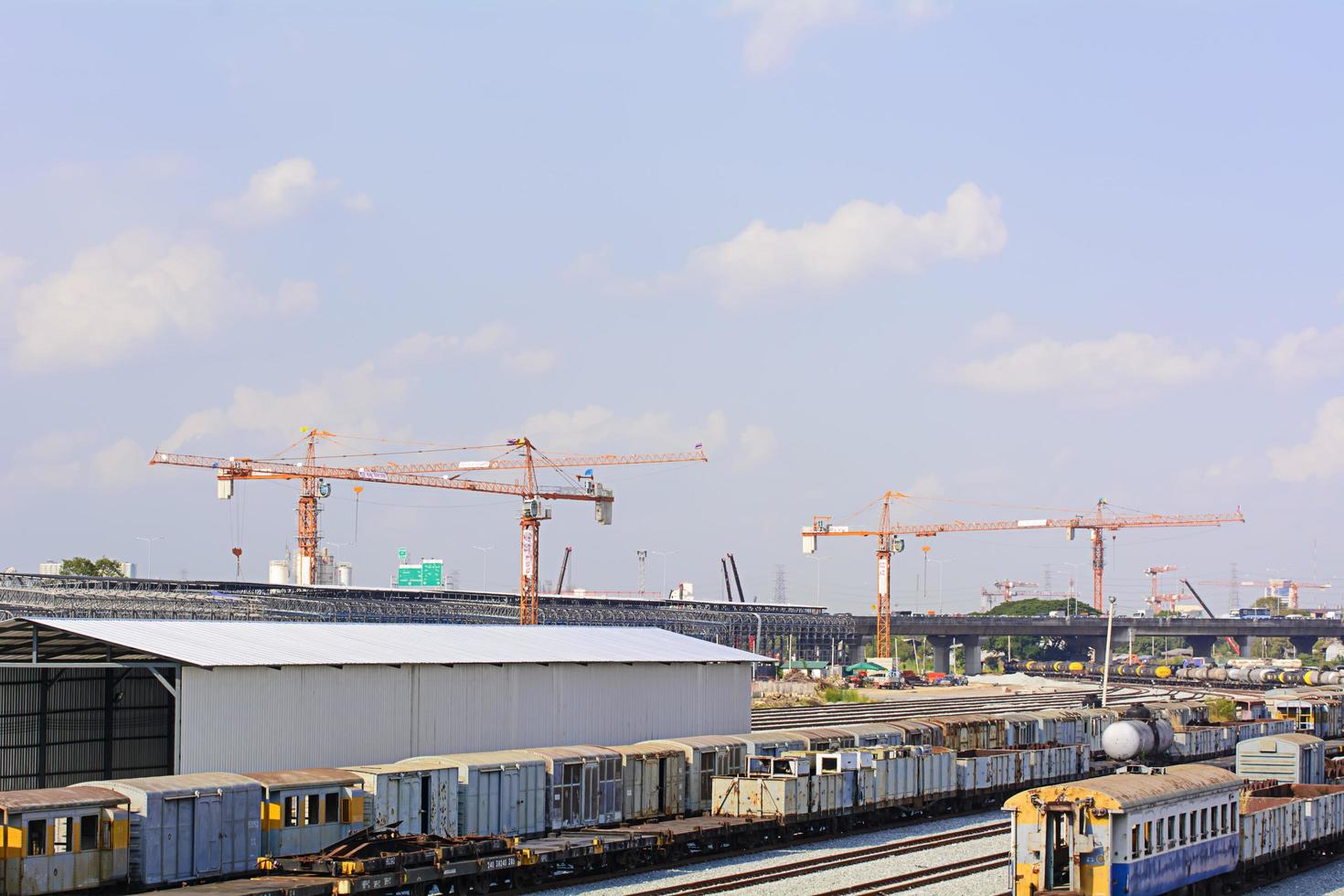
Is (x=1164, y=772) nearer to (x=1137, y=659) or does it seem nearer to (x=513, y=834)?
(x=513, y=834)

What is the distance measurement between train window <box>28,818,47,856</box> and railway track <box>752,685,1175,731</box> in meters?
52.9

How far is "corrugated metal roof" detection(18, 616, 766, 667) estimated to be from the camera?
40.2 m

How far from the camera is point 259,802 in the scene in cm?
3306

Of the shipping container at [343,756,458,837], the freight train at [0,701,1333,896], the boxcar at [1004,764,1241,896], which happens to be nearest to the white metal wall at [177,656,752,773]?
the freight train at [0,701,1333,896]

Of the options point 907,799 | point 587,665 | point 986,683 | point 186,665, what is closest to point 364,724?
point 186,665

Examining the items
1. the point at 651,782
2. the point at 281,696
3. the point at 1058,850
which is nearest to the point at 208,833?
the point at 281,696

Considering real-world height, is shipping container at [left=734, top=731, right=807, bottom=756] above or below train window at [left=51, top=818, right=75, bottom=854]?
below

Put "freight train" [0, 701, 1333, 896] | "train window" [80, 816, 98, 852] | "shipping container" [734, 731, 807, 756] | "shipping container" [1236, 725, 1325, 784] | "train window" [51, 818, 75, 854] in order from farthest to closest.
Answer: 1. "shipping container" [734, 731, 807, 756]
2. "shipping container" [1236, 725, 1325, 784]
3. "freight train" [0, 701, 1333, 896]
4. "train window" [80, 816, 98, 852]
5. "train window" [51, 818, 75, 854]

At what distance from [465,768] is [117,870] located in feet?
31.2

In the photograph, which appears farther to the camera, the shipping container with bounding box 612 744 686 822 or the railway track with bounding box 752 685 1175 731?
the railway track with bounding box 752 685 1175 731

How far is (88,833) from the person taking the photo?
98.3ft

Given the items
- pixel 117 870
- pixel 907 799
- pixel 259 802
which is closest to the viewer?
pixel 117 870

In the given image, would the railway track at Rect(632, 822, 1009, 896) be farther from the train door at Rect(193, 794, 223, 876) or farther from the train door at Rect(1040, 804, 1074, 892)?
the train door at Rect(193, 794, 223, 876)

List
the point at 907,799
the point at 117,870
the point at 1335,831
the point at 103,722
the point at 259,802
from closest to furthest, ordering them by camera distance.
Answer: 1. the point at 117,870
2. the point at 259,802
3. the point at 1335,831
4. the point at 103,722
5. the point at 907,799
